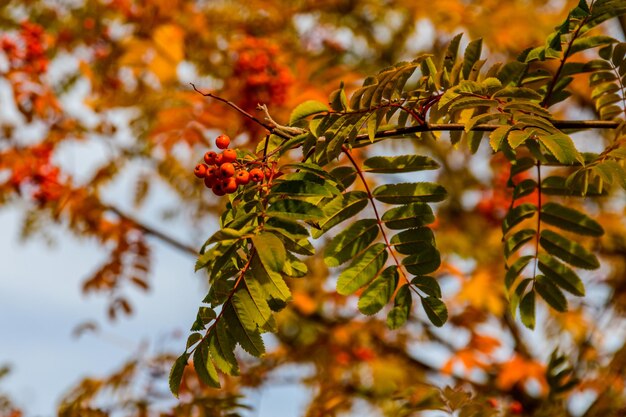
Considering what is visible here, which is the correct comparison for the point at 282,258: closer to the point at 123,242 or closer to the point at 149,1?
the point at 123,242

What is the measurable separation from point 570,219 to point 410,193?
0.59 meters


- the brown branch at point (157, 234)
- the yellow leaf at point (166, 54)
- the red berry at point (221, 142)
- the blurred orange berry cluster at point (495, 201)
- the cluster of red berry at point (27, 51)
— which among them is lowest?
the red berry at point (221, 142)

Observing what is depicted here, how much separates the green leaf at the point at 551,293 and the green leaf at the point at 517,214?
17 centimetres

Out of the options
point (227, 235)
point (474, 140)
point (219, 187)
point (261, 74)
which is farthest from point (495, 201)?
point (227, 235)

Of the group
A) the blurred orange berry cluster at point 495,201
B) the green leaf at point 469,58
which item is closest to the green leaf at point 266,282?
the green leaf at point 469,58

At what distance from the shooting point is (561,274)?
1799 mm

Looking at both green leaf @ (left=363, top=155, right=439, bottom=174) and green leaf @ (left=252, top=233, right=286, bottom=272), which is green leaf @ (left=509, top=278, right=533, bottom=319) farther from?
green leaf @ (left=252, top=233, right=286, bottom=272)

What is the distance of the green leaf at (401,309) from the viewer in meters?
1.52

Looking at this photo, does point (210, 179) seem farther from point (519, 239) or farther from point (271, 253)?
point (519, 239)

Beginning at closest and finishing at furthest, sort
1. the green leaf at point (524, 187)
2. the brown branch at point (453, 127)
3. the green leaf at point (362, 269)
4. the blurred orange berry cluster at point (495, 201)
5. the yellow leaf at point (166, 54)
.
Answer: the brown branch at point (453, 127)
the green leaf at point (362, 269)
the green leaf at point (524, 187)
the yellow leaf at point (166, 54)
the blurred orange berry cluster at point (495, 201)

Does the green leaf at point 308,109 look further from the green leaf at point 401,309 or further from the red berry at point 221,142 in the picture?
the green leaf at point 401,309

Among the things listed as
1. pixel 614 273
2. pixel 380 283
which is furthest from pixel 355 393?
pixel 380 283

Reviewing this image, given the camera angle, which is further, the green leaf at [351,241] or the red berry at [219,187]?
the green leaf at [351,241]

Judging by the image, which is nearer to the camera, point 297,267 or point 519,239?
point 297,267
